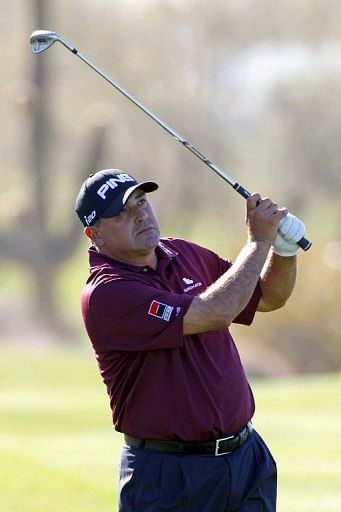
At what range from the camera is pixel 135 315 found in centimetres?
405

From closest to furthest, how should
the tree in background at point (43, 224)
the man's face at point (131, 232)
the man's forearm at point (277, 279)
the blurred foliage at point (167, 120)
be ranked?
1. the man's face at point (131, 232)
2. the man's forearm at point (277, 279)
3. the tree in background at point (43, 224)
4. the blurred foliage at point (167, 120)

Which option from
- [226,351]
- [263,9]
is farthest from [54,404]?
[263,9]

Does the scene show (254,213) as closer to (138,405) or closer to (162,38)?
(138,405)

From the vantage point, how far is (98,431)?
11133 millimetres

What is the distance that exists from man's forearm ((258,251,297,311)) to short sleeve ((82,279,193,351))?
543mm

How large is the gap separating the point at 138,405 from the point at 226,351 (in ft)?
1.23

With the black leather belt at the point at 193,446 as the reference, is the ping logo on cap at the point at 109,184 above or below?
above

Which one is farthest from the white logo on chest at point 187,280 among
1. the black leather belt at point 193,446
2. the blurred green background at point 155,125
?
the blurred green background at point 155,125

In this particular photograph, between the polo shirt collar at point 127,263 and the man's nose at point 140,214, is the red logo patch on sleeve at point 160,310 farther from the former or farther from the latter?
the man's nose at point 140,214

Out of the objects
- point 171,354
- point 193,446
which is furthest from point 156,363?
point 193,446

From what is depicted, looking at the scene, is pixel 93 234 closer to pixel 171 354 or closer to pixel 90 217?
pixel 90 217

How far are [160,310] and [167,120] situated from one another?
73.2ft

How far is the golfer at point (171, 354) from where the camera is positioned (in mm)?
4031

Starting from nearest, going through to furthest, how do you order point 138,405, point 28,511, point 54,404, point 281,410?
point 138,405, point 28,511, point 281,410, point 54,404
